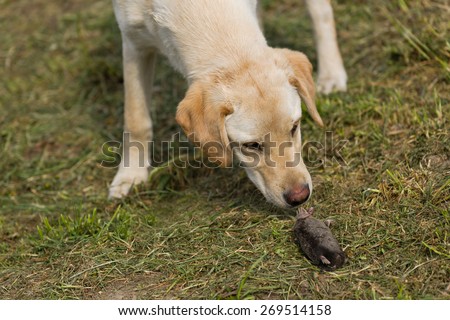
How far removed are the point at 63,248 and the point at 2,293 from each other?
0.56 meters

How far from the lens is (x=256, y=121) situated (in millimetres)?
4875

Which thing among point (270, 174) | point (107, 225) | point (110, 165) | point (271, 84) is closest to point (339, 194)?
point (270, 174)

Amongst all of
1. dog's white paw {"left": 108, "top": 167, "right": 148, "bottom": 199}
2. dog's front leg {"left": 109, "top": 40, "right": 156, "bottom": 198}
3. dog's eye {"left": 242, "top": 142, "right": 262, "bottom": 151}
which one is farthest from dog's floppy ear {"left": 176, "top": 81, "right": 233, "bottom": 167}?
dog's white paw {"left": 108, "top": 167, "right": 148, "bottom": 199}

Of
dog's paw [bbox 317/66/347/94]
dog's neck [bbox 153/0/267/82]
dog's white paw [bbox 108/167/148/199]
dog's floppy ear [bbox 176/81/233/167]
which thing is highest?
dog's neck [bbox 153/0/267/82]

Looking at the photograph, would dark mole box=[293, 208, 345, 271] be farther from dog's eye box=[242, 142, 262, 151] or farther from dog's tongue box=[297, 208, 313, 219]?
dog's eye box=[242, 142, 262, 151]

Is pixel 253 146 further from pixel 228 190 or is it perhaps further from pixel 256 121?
pixel 228 190

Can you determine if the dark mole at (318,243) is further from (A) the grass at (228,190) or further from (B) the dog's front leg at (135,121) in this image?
(B) the dog's front leg at (135,121)

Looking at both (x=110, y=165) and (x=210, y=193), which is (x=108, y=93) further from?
(x=210, y=193)

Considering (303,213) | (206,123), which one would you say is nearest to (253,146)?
(206,123)

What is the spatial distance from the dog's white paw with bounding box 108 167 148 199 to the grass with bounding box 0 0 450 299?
0.42 ft

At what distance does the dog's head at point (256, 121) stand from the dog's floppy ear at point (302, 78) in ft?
0.04

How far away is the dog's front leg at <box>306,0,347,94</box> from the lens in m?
7.09

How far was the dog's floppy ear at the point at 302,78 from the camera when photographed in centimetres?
515

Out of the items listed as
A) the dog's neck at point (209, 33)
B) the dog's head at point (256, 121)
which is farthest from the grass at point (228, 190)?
the dog's neck at point (209, 33)
